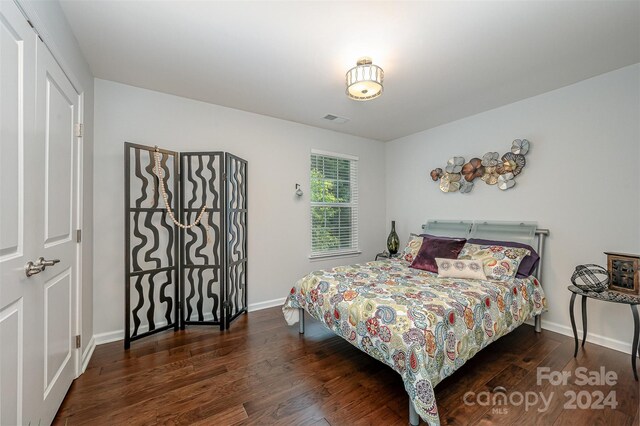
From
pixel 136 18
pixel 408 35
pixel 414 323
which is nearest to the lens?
pixel 414 323

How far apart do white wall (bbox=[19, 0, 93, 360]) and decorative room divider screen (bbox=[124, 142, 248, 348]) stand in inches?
11.1

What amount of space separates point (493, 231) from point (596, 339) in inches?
52.3

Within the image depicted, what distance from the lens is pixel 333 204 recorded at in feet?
13.8

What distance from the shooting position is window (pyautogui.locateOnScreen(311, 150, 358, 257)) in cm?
404

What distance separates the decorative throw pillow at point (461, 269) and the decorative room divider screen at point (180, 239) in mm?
2259

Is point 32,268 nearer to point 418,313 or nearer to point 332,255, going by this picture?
point 418,313

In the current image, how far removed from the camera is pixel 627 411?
1.66m

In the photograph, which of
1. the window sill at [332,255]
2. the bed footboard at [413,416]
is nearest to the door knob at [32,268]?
the bed footboard at [413,416]

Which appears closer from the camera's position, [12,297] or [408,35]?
[12,297]

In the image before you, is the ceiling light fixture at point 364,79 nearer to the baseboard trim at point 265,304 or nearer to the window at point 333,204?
the window at point 333,204

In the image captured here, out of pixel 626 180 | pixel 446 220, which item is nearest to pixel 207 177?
pixel 446 220

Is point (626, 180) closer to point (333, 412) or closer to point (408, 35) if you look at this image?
point (408, 35)

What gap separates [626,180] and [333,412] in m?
3.20

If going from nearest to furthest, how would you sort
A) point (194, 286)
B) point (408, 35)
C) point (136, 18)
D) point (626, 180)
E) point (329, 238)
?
1. point (136, 18)
2. point (408, 35)
3. point (626, 180)
4. point (194, 286)
5. point (329, 238)
